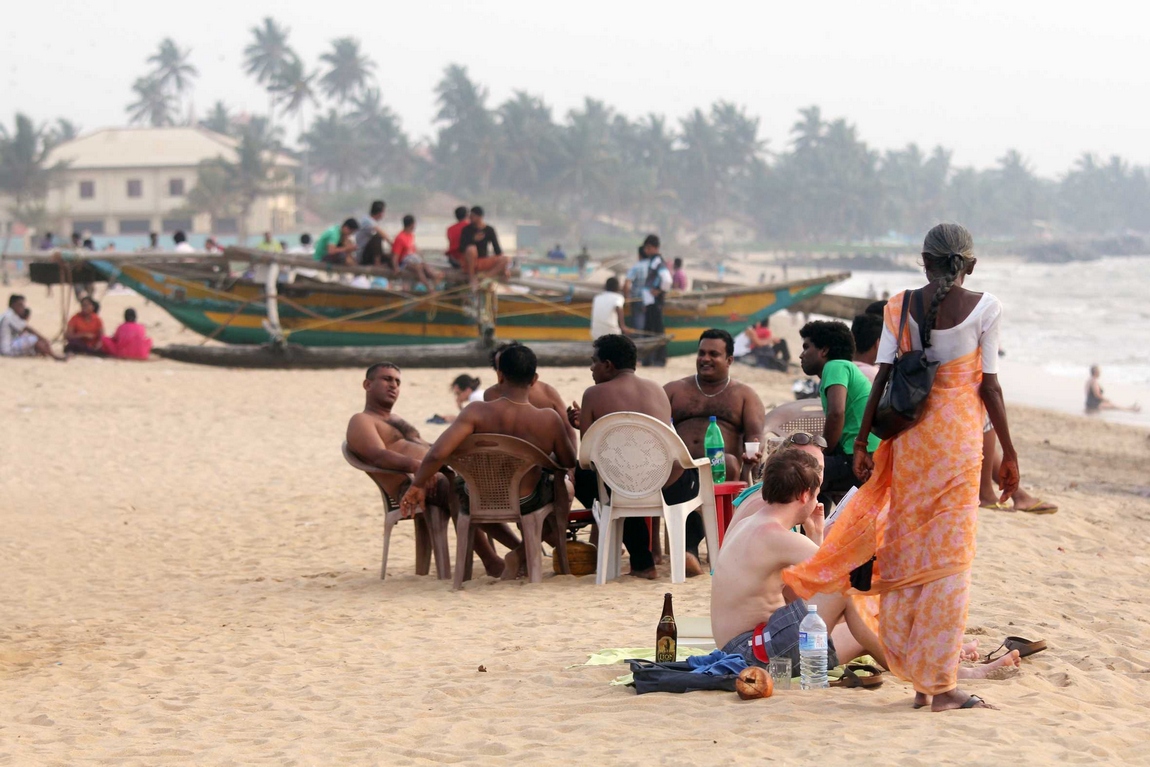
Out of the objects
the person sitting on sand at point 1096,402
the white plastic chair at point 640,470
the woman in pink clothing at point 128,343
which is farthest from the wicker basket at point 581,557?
the person sitting on sand at point 1096,402

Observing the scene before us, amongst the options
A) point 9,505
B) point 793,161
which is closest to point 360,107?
point 793,161

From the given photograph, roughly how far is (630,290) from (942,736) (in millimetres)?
15130

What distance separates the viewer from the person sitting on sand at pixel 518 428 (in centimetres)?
679

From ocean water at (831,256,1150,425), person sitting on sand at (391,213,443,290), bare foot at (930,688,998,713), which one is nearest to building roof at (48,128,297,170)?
ocean water at (831,256,1150,425)

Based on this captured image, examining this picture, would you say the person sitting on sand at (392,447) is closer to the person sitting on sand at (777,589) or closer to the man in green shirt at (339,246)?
the person sitting on sand at (777,589)

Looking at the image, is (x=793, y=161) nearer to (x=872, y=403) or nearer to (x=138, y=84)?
(x=138, y=84)

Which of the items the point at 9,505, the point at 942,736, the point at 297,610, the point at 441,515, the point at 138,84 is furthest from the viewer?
the point at 138,84

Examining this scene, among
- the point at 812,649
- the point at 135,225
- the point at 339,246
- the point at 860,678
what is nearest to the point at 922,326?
the point at 812,649

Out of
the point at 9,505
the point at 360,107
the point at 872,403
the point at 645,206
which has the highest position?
the point at 360,107

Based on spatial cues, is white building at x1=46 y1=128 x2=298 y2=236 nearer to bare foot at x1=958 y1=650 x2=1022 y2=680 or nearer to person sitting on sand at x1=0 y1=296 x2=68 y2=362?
person sitting on sand at x1=0 y1=296 x2=68 y2=362

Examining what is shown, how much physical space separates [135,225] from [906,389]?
69.7 m

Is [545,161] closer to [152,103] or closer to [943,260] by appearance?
[152,103]

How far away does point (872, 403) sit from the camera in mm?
4477

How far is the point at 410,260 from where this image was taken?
18.0m
